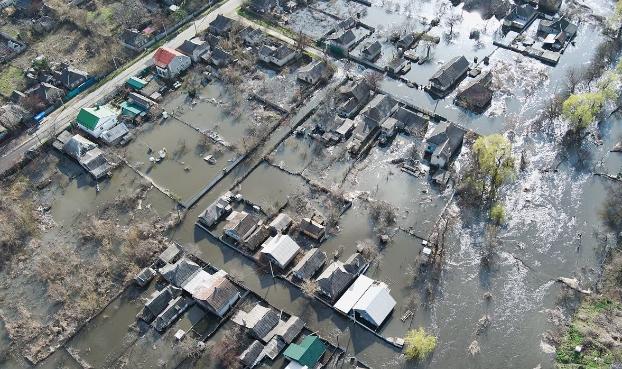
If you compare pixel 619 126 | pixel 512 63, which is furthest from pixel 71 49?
pixel 619 126

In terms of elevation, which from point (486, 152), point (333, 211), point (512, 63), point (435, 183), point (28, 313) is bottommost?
point (28, 313)

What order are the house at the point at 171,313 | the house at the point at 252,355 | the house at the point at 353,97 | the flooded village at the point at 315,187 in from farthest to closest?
the house at the point at 353,97 < the house at the point at 171,313 < the flooded village at the point at 315,187 < the house at the point at 252,355

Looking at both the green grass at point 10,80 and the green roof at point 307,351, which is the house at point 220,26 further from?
the green roof at point 307,351

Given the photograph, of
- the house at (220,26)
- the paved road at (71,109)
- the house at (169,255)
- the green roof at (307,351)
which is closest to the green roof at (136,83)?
the paved road at (71,109)

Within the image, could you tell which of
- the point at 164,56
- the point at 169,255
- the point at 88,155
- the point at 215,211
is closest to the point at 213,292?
the point at 169,255

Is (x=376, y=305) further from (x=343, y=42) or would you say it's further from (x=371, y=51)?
(x=343, y=42)

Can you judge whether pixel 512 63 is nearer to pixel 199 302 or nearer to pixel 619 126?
pixel 619 126
